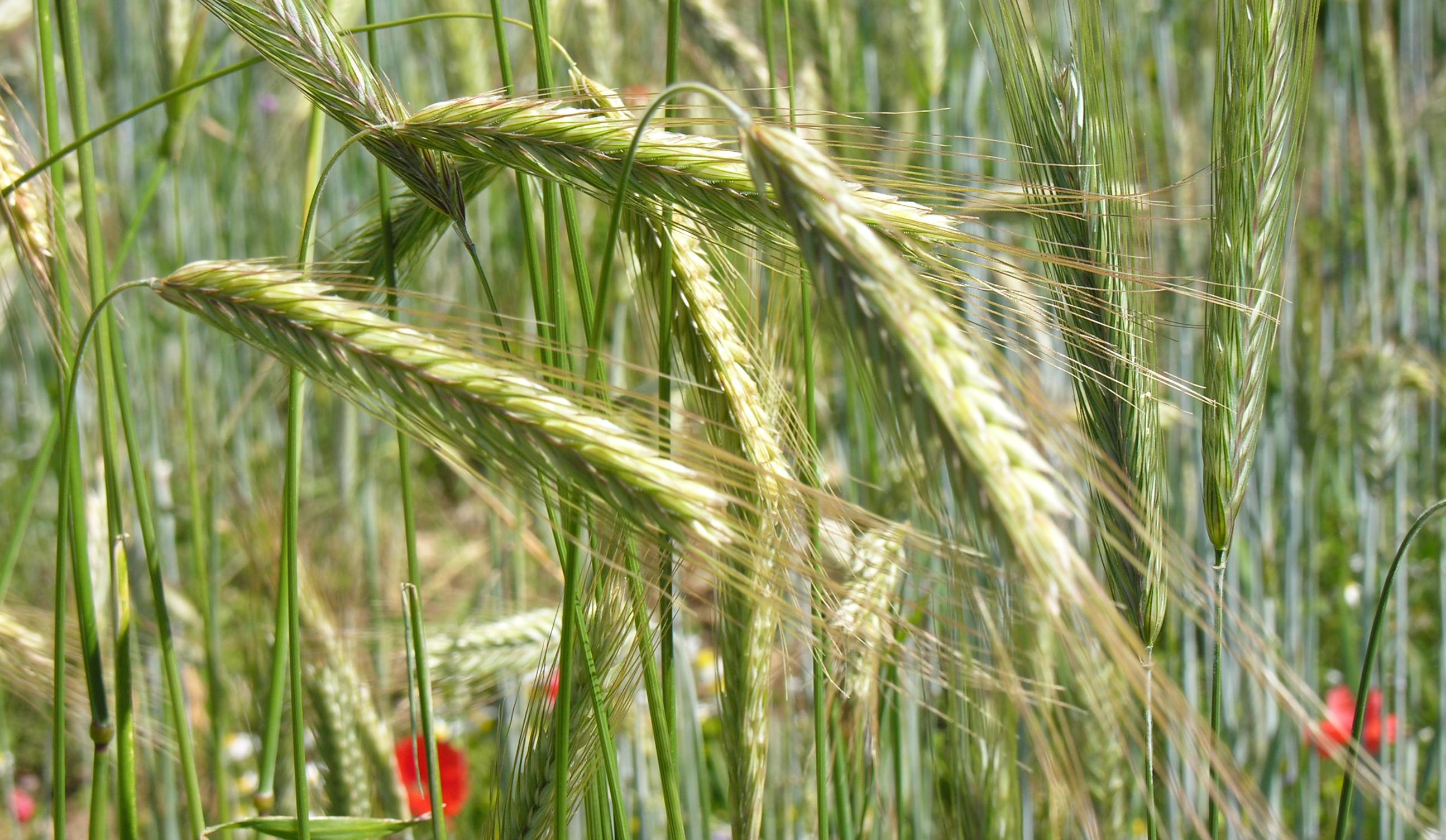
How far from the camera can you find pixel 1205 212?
7.35 feet

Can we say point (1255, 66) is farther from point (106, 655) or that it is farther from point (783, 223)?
point (106, 655)

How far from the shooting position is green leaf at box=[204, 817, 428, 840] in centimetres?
63

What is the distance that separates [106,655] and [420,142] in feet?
2.91

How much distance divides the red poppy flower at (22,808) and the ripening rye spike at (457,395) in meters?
1.28

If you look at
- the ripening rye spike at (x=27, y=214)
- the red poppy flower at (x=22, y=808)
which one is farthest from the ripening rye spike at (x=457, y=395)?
the red poppy flower at (x=22, y=808)

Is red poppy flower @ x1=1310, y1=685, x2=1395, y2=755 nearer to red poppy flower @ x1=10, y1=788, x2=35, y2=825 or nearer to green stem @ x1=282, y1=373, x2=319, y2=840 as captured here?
green stem @ x1=282, y1=373, x2=319, y2=840

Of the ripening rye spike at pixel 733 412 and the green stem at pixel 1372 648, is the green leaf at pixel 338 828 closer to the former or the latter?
the ripening rye spike at pixel 733 412

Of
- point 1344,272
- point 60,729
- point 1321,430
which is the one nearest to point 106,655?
point 60,729

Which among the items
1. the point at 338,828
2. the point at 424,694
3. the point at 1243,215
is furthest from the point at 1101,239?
the point at 338,828

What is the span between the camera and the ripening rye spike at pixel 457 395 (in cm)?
43

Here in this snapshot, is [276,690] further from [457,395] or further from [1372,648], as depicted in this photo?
[1372,648]

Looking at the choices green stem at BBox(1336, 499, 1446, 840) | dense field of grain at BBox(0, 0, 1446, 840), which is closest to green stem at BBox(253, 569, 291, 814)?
dense field of grain at BBox(0, 0, 1446, 840)

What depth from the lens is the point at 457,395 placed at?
453mm

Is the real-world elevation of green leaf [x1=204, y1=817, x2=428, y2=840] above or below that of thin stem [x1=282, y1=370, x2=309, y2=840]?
below
